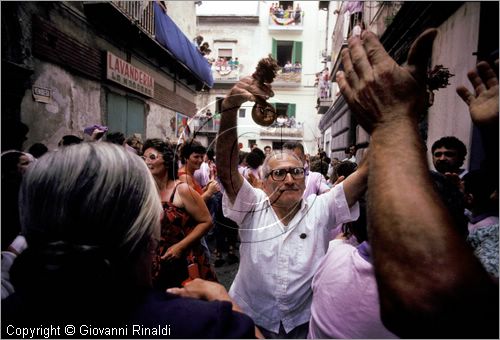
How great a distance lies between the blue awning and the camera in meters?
9.17

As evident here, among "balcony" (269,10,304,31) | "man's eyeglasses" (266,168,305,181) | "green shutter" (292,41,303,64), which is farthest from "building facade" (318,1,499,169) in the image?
"balcony" (269,10,304,31)

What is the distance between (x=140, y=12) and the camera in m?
8.36

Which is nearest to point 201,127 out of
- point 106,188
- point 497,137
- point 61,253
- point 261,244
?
point 261,244

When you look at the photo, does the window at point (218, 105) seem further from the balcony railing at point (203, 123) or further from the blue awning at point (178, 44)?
the blue awning at point (178, 44)

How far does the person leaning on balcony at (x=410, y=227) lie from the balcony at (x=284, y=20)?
21066mm

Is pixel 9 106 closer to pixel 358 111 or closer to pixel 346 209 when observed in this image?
pixel 346 209

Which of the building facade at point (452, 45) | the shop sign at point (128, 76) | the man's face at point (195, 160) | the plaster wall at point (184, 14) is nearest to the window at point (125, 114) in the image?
the shop sign at point (128, 76)

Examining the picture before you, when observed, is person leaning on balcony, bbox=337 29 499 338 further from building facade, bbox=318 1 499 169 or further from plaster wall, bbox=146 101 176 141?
plaster wall, bbox=146 101 176 141

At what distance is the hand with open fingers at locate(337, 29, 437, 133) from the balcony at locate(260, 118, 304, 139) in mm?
1192

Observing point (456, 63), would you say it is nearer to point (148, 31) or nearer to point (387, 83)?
point (387, 83)

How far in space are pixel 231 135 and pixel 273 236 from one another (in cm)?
63

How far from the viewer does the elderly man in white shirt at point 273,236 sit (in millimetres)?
1840

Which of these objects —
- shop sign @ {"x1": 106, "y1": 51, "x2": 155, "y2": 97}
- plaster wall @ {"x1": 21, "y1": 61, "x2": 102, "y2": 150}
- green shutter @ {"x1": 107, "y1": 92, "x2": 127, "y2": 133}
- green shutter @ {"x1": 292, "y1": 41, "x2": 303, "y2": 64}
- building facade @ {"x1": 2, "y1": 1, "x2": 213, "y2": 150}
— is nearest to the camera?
building facade @ {"x1": 2, "y1": 1, "x2": 213, "y2": 150}

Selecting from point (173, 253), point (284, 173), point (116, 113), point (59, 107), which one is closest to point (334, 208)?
point (284, 173)
